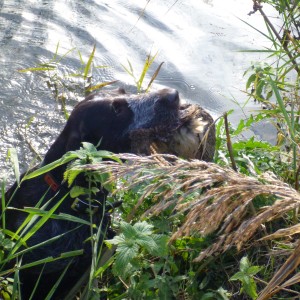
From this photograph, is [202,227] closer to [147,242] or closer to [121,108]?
[147,242]

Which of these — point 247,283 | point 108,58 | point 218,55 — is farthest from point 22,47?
point 247,283

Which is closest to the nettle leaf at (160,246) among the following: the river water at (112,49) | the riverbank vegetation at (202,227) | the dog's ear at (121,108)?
the riverbank vegetation at (202,227)

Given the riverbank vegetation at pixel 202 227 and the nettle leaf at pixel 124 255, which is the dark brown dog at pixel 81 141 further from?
the nettle leaf at pixel 124 255

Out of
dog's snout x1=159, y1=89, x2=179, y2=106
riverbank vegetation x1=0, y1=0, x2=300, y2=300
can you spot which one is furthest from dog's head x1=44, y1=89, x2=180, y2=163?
riverbank vegetation x1=0, y1=0, x2=300, y2=300

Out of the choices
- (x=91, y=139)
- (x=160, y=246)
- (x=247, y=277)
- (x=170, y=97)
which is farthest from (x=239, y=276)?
(x=91, y=139)

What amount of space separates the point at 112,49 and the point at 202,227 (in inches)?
209

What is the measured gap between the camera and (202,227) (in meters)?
2.81

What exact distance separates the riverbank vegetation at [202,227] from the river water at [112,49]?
2.29 meters

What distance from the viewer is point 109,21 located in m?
8.42

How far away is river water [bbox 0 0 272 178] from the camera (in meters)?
6.85

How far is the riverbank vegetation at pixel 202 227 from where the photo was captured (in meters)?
2.74

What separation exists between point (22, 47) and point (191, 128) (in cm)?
389

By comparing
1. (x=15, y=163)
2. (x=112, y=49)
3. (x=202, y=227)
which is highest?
(x=202, y=227)

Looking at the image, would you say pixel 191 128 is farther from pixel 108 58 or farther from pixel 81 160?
pixel 108 58
